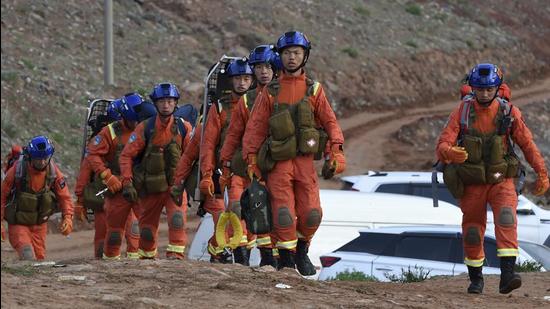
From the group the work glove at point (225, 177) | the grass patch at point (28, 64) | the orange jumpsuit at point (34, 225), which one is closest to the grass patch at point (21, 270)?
the work glove at point (225, 177)

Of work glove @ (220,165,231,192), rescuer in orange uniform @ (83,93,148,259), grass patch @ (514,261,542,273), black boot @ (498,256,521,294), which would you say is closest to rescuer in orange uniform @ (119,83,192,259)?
rescuer in orange uniform @ (83,93,148,259)

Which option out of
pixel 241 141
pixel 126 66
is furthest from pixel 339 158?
pixel 126 66

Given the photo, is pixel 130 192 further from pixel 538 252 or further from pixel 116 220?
pixel 538 252

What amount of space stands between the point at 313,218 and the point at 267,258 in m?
0.98

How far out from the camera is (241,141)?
12461 millimetres

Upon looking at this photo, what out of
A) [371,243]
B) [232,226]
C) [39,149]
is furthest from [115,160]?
[371,243]

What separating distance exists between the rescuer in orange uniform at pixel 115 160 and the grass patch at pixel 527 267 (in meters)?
4.05

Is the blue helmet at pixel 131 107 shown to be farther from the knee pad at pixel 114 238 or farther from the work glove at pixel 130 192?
the knee pad at pixel 114 238

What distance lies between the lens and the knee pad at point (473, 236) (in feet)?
39.2

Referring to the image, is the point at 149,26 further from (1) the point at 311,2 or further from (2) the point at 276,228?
(2) the point at 276,228

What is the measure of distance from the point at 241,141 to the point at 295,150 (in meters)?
0.99

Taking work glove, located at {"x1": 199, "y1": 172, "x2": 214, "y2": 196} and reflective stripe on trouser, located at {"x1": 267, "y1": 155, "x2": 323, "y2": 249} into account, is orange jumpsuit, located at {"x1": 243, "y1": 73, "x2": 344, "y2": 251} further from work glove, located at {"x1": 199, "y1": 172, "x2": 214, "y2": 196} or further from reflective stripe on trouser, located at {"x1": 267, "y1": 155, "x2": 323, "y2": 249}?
work glove, located at {"x1": 199, "y1": 172, "x2": 214, "y2": 196}

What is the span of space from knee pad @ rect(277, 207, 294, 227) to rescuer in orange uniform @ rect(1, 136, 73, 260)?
532 centimetres

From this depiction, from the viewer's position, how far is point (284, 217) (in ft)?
37.7
